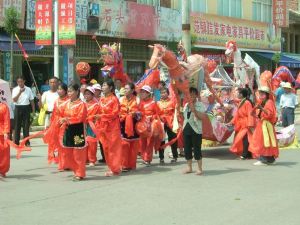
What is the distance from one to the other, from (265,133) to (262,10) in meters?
26.3

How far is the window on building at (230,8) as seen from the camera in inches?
1229

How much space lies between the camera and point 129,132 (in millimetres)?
9711

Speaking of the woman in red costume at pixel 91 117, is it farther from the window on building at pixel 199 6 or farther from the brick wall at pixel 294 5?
the brick wall at pixel 294 5

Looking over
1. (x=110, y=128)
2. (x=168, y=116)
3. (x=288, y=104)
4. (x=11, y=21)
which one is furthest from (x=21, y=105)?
(x=288, y=104)

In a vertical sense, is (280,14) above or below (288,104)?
above

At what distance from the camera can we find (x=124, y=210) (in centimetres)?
662

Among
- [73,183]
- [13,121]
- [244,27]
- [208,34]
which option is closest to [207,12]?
[208,34]

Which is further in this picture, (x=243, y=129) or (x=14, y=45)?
(x=14, y=45)

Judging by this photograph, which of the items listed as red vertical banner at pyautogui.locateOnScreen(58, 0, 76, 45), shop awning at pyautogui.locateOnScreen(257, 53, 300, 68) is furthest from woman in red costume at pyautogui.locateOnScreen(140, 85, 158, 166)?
shop awning at pyautogui.locateOnScreen(257, 53, 300, 68)

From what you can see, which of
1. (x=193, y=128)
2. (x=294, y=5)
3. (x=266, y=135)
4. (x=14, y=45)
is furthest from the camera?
(x=294, y=5)

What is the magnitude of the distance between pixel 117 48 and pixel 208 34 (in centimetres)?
1868

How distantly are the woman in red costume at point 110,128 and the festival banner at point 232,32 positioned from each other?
1749 cm

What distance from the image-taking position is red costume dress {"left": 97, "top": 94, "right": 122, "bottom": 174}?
361 inches

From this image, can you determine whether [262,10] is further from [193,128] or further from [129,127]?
[193,128]
